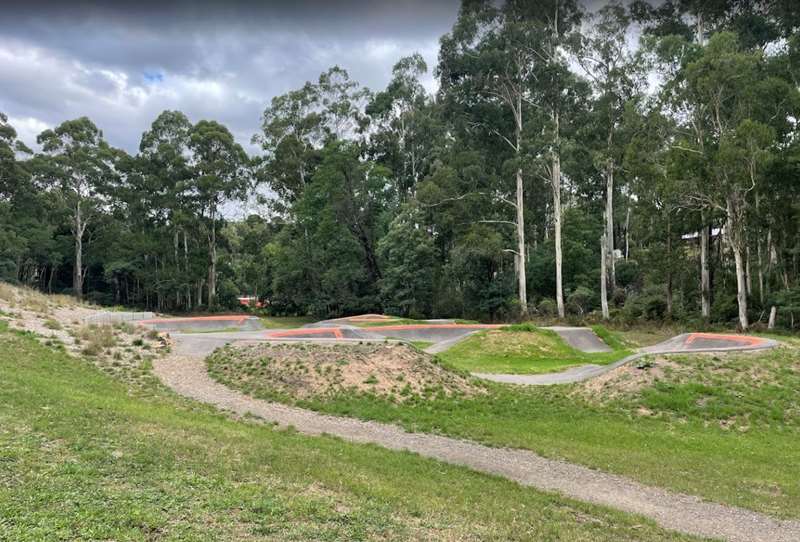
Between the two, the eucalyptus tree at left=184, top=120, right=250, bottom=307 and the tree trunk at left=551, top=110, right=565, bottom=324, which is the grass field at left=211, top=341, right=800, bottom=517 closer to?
the tree trunk at left=551, top=110, right=565, bottom=324

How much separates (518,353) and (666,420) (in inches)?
398

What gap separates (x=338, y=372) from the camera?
1409 centimetres

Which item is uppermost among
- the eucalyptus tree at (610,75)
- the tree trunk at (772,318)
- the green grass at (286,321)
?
the eucalyptus tree at (610,75)

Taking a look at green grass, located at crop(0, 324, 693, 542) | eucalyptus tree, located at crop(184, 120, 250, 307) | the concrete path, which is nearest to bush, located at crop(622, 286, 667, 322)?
the concrete path

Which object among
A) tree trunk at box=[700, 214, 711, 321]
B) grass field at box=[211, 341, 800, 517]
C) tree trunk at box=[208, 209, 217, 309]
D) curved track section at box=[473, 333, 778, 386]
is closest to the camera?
grass field at box=[211, 341, 800, 517]

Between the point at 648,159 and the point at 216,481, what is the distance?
102ft

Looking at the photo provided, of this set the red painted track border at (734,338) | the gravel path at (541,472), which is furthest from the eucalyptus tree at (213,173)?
the red painted track border at (734,338)

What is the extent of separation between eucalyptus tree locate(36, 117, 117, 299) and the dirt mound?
41110mm

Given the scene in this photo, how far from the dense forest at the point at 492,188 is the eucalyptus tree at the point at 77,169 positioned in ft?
0.68

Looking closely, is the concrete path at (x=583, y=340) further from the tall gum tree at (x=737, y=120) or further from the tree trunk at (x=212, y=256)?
the tree trunk at (x=212, y=256)

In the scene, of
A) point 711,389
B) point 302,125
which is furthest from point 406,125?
point 711,389

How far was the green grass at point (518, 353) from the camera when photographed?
20109mm

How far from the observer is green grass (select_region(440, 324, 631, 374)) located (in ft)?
66.0

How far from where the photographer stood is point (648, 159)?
30.1 metres
